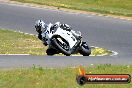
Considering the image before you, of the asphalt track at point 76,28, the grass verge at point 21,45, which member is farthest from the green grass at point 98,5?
the grass verge at point 21,45

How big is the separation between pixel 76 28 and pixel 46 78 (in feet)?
55.6

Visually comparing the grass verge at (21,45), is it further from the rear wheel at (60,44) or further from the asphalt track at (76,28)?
the rear wheel at (60,44)

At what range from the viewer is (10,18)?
32719mm

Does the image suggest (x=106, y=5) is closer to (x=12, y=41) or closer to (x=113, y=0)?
(x=113, y=0)

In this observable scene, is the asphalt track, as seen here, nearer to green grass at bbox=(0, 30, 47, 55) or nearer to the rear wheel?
the rear wheel

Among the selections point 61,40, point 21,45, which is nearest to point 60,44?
point 61,40

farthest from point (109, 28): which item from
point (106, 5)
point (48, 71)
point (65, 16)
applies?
point (48, 71)

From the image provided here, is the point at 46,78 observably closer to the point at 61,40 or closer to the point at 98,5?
the point at 61,40

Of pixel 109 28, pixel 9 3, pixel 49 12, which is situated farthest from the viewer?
pixel 9 3

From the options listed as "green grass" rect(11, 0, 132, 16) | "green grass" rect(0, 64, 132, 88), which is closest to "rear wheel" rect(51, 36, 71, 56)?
"green grass" rect(0, 64, 132, 88)

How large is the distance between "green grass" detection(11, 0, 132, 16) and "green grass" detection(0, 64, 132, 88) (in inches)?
824

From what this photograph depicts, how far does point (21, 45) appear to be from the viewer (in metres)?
22.9

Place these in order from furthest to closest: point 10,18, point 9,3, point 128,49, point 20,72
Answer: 1. point 9,3
2. point 10,18
3. point 128,49
4. point 20,72

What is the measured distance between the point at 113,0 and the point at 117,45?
1821cm
